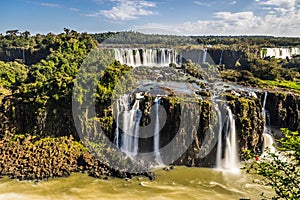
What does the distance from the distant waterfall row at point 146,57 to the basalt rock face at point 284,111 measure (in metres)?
19.5

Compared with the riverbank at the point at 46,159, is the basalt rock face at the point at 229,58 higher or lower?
higher

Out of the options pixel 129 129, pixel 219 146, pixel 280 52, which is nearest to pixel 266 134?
pixel 219 146

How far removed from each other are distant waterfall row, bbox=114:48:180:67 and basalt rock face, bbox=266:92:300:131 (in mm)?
19472

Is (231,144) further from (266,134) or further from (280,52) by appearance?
(280,52)

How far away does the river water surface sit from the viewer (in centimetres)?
1636

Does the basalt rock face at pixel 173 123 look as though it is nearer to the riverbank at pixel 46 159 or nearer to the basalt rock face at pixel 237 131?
the basalt rock face at pixel 237 131

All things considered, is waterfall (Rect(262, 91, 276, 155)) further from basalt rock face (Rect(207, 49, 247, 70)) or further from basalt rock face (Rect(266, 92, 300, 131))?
basalt rock face (Rect(207, 49, 247, 70))

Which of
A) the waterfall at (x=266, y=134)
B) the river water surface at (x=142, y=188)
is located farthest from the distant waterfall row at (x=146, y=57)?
the river water surface at (x=142, y=188)

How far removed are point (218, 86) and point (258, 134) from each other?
813 centimetres

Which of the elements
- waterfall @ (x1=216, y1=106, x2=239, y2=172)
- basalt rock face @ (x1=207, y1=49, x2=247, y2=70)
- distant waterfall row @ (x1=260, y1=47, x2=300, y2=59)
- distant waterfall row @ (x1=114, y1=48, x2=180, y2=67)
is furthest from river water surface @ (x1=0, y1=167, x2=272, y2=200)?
distant waterfall row @ (x1=260, y1=47, x2=300, y2=59)

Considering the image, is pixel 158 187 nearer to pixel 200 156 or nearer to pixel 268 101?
pixel 200 156

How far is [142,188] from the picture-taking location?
17141 millimetres

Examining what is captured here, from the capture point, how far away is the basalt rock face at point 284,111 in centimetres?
2406

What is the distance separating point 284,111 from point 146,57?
68.4ft
